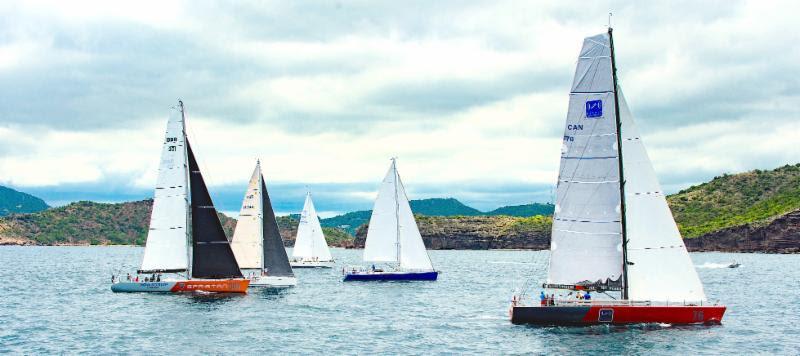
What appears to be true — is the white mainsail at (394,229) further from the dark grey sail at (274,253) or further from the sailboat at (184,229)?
the sailboat at (184,229)

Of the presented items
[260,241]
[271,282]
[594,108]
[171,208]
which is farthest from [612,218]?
[260,241]

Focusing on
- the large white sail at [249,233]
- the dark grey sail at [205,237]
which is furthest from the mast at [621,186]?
the large white sail at [249,233]

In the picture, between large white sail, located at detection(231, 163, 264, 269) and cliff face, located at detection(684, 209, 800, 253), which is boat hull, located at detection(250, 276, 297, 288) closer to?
large white sail, located at detection(231, 163, 264, 269)

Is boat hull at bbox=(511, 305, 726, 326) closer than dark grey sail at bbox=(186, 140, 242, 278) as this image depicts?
Yes

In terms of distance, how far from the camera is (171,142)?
6662 cm

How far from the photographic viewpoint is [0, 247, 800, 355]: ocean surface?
144 feet

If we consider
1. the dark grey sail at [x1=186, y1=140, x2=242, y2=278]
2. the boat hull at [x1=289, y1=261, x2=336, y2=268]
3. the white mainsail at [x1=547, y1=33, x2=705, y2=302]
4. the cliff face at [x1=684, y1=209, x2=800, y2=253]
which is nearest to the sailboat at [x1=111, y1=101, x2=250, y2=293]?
the dark grey sail at [x1=186, y1=140, x2=242, y2=278]

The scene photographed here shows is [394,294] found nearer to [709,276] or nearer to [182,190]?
[182,190]

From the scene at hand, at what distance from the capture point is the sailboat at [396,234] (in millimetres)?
85062

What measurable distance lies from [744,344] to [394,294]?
34703 millimetres

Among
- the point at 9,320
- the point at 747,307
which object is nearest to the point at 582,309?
the point at 747,307

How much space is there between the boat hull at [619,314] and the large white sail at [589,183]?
1568 mm

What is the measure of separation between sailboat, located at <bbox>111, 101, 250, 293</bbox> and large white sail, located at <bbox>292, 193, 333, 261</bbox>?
52.2 m

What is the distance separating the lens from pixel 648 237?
45094 mm
